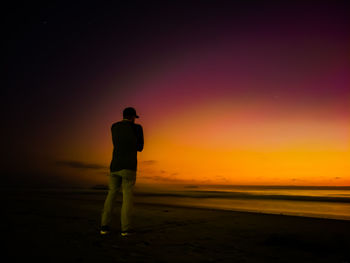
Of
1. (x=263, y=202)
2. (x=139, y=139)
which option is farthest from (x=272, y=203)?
(x=139, y=139)

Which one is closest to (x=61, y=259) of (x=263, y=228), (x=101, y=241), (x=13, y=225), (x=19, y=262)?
(x=19, y=262)

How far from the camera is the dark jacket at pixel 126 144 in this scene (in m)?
5.35

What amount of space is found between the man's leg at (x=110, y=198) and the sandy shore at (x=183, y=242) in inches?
11.8

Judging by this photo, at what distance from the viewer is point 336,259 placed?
3793 mm

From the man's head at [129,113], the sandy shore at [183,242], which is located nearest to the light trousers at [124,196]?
the sandy shore at [183,242]

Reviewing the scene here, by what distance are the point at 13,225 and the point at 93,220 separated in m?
1.68

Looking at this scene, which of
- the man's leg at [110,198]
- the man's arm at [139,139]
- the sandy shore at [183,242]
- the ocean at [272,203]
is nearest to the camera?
the sandy shore at [183,242]

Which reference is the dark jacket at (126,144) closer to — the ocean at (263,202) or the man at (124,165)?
the man at (124,165)

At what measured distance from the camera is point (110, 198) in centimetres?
540

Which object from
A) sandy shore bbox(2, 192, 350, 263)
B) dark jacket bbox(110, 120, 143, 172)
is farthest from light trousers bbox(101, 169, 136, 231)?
sandy shore bbox(2, 192, 350, 263)

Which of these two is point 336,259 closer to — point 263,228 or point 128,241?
point 263,228

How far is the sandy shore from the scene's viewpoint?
376 centimetres

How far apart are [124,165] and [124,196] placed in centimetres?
58

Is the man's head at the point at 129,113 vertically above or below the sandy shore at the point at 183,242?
above
